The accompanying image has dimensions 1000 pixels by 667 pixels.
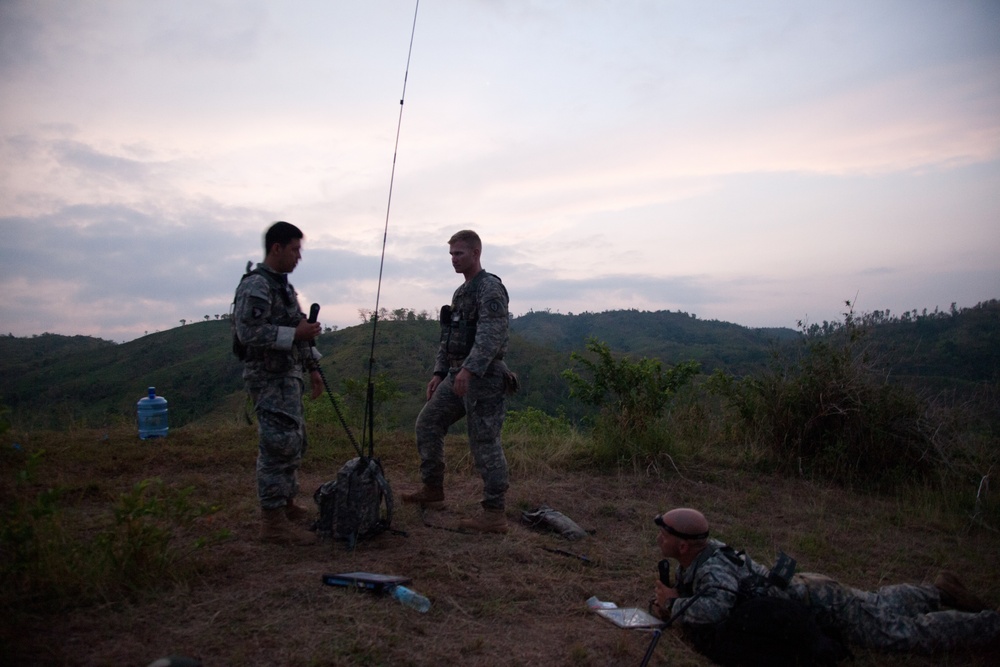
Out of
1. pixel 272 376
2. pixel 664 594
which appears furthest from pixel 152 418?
pixel 664 594

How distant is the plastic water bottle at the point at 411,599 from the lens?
346cm

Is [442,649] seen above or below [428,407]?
below

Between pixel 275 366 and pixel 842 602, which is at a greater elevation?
pixel 275 366

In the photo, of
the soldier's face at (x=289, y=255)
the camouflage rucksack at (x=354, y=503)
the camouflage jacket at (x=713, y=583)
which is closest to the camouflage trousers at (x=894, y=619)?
the camouflage jacket at (x=713, y=583)

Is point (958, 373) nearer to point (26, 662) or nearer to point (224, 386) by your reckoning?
point (26, 662)

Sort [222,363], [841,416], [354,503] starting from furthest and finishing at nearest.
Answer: [222,363], [841,416], [354,503]

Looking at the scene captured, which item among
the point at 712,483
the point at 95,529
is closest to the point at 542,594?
the point at 95,529

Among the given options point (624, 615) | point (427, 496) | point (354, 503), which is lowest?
point (624, 615)

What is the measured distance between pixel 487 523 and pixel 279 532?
1629mm

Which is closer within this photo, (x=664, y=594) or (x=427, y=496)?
(x=664, y=594)

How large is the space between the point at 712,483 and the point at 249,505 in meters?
5.14

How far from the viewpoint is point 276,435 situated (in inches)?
172

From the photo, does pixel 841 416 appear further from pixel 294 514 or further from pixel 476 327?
pixel 294 514

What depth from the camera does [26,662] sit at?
2.50 m
